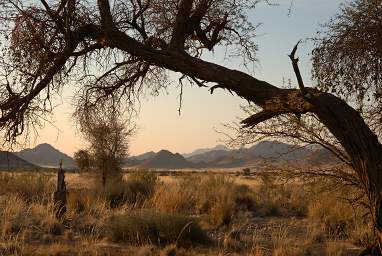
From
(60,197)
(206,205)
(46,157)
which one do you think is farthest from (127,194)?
(46,157)

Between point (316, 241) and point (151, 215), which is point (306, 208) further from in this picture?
point (151, 215)

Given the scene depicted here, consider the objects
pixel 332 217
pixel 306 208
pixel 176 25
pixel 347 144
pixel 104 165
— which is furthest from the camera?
pixel 104 165

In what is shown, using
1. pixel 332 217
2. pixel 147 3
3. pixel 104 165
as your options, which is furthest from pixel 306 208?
pixel 104 165

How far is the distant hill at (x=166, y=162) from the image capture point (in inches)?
5408

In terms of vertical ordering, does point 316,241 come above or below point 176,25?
below

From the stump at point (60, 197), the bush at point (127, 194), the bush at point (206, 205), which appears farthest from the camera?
the bush at point (127, 194)

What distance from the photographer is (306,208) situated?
16672 millimetres

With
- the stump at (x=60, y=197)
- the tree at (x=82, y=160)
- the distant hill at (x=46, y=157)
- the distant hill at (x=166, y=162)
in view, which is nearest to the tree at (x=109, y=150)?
the tree at (x=82, y=160)

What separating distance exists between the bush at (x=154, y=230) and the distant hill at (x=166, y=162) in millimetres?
124958

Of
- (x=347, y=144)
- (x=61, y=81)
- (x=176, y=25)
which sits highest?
(x=176, y=25)

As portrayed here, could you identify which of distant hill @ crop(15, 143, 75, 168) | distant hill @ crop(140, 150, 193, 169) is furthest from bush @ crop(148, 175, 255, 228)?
distant hill @ crop(15, 143, 75, 168)

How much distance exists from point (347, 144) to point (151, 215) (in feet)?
16.6

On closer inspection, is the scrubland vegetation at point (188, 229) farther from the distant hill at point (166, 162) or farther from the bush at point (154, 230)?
the distant hill at point (166, 162)

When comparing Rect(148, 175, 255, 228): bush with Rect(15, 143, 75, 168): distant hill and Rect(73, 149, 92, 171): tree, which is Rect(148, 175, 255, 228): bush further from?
Rect(15, 143, 75, 168): distant hill
